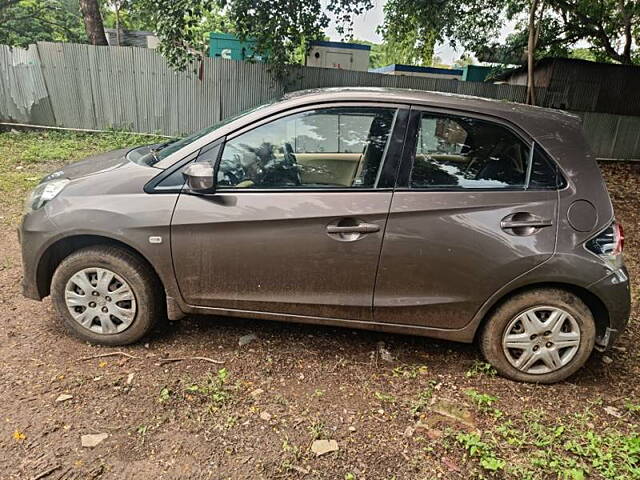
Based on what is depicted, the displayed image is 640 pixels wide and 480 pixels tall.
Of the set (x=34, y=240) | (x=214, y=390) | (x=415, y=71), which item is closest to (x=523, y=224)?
(x=214, y=390)

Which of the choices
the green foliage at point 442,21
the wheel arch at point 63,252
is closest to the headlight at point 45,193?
the wheel arch at point 63,252

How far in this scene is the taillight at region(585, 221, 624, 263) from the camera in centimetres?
273

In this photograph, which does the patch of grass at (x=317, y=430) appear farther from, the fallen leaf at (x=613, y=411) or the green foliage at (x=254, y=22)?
the green foliage at (x=254, y=22)

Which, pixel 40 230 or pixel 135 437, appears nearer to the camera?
pixel 135 437

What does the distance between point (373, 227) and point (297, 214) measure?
0.47 m

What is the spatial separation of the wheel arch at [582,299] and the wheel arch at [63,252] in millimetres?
2175

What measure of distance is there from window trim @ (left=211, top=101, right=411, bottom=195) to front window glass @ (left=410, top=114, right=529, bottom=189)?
4.7 inches

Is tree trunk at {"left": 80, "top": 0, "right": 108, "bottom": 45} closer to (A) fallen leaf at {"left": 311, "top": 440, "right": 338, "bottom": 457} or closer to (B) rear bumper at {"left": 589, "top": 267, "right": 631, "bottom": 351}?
(A) fallen leaf at {"left": 311, "top": 440, "right": 338, "bottom": 457}

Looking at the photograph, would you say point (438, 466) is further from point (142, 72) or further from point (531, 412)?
point (142, 72)

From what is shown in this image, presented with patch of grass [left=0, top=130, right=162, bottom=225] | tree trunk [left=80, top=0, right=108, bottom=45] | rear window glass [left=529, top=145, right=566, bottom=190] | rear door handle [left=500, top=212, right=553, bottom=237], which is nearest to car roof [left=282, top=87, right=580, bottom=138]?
rear window glass [left=529, top=145, right=566, bottom=190]

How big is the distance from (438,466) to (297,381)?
98 centimetres

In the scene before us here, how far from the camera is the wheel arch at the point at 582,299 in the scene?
2.81 meters

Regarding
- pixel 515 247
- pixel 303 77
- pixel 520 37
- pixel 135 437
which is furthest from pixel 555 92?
pixel 135 437

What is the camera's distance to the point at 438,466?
7.59 feet
